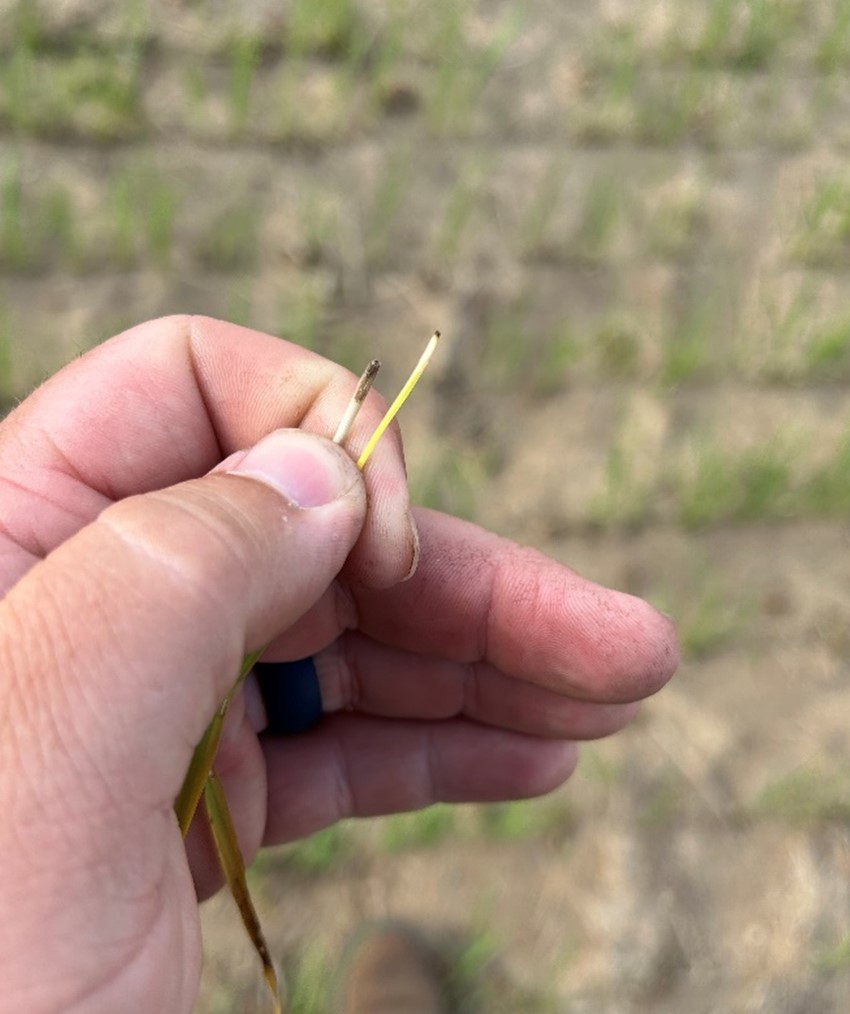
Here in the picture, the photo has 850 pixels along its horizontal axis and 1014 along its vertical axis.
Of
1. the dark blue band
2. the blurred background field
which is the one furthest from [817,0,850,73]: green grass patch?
the dark blue band

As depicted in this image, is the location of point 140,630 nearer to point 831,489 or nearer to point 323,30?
point 831,489

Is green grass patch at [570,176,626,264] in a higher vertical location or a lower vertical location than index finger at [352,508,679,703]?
higher

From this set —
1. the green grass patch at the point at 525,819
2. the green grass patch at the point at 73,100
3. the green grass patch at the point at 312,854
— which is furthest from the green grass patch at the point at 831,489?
the green grass patch at the point at 73,100

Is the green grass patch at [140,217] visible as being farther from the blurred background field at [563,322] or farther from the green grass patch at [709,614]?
the green grass patch at [709,614]

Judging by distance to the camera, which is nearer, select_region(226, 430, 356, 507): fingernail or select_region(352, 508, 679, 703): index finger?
select_region(226, 430, 356, 507): fingernail

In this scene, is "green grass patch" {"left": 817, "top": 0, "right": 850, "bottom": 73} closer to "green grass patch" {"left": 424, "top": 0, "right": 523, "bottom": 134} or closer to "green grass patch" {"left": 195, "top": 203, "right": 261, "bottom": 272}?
"green grass patch" {"left": 424, "top": 0, "right": 523, "bottom": 134}

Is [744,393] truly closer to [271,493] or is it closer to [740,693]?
[740,693]

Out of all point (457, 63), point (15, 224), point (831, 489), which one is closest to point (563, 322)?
point (831, 489)
